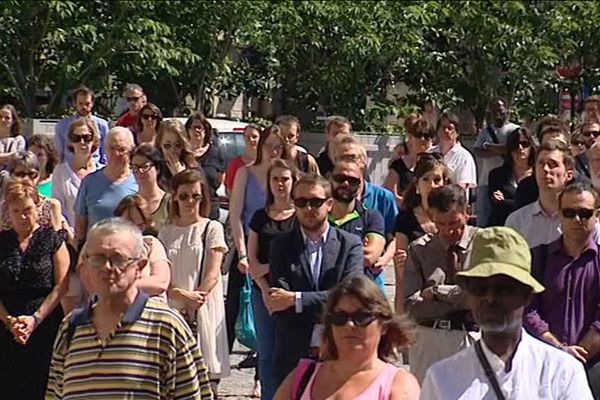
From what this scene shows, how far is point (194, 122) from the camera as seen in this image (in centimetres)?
1169

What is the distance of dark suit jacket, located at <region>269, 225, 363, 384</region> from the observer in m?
7.29

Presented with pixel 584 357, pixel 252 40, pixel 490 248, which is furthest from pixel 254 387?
pixel 252 40

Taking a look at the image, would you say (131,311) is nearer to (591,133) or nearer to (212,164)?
(212,164)

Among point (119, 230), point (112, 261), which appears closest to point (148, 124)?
point (119, 230)

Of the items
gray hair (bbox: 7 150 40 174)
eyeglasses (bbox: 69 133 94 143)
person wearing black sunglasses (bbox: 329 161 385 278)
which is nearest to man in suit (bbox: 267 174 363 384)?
person wearing black sunglasses (bbox: 329 161 385 278)

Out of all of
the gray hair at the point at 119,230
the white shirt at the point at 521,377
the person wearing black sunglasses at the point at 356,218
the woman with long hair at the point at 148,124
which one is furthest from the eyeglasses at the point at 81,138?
the white shirt at the point at 521,377

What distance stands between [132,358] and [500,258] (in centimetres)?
158

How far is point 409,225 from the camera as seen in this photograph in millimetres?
8109

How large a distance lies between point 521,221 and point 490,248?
3.67 meters

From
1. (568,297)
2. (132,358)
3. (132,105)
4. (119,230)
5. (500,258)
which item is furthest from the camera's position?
(132,105)

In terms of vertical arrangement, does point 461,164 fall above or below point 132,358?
above

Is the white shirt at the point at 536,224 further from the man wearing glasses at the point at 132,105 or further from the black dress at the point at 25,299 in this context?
the man wearing glasses at the point at 132,105

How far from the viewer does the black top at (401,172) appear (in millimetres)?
11328

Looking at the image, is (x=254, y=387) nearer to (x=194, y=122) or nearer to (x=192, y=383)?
(x=194, y=122)
